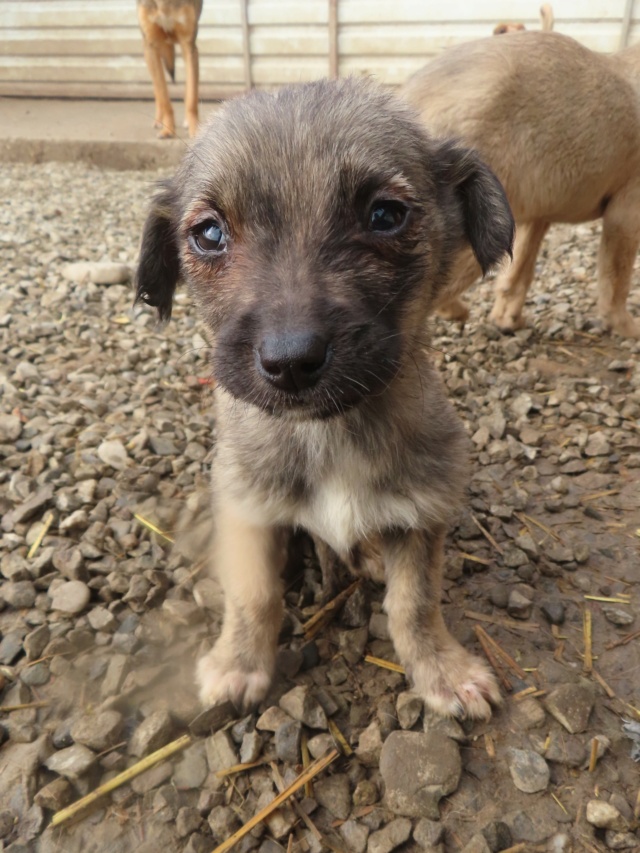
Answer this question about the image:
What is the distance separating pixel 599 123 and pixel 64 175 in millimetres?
6637

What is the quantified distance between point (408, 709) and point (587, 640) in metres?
0.74

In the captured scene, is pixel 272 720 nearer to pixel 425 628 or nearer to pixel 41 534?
pixel 425 628

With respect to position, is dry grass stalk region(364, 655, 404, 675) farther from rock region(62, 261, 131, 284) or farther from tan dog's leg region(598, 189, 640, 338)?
rock region(62, 261, 131, 284)

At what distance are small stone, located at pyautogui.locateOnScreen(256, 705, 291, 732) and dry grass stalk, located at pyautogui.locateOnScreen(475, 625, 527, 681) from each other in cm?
79

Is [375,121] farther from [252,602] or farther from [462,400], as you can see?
[462,400]

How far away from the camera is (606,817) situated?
70.9 inches

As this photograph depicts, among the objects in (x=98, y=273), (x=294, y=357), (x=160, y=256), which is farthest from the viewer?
(x=98, y=273)

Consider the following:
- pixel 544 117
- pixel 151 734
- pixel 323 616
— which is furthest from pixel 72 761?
pixel 544 117

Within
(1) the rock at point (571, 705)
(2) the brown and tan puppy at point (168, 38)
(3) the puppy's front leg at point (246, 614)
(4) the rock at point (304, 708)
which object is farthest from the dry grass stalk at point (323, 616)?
(2) the brown and tan puppy at point (168, 38)

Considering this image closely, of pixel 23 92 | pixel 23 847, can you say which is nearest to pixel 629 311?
pixel 23 847

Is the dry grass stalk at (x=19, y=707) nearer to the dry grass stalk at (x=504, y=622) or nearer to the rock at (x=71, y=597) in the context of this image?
the rock at (x=71, y=597)

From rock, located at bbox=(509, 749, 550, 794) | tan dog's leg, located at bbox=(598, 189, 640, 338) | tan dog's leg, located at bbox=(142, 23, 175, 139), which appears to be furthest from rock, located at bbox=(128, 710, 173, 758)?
tan dog's leg, located at bbox=(142, 23, 175, 139)

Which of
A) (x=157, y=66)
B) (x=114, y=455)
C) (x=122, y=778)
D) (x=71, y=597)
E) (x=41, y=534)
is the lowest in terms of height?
(x=122, y=778)

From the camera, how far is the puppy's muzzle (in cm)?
150
